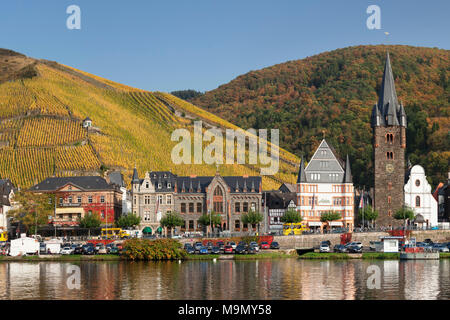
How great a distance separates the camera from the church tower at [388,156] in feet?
454

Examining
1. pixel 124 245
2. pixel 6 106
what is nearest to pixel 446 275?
pixel 124 245

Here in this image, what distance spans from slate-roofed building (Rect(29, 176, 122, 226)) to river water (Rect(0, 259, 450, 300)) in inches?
1551

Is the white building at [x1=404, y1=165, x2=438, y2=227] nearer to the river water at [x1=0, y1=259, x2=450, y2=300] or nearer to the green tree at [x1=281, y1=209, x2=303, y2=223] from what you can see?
the green tree at [x1=281, y1=209, x2=303, y2=223]

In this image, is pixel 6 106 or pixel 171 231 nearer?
pixel 171 231

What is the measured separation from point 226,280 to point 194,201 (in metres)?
66.4

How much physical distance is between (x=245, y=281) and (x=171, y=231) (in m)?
64.0

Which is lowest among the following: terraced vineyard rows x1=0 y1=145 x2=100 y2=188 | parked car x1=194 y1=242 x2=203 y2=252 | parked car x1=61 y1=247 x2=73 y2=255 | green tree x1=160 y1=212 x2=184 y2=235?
parked car x1=61 y1=247 x2=73 y2=255

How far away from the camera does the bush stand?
89875 millimetres

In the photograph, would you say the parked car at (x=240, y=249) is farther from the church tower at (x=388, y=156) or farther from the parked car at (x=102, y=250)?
the church tower at (x=388, y=156)

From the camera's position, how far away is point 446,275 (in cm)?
6819

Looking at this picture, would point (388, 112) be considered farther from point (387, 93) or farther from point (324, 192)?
point (324, 192)

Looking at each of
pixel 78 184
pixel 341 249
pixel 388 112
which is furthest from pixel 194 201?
pixel 388 112

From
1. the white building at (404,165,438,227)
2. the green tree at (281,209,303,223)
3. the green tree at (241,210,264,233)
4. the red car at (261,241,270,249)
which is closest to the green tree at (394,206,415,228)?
the white building at (404,165,438,227)
